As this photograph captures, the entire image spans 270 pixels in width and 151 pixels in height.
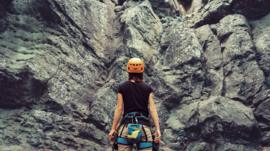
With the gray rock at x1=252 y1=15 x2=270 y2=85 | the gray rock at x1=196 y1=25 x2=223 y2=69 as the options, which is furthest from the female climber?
the gray rock at x1=196 y1=25 x2=223 y2=69

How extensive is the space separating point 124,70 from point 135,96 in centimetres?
1380

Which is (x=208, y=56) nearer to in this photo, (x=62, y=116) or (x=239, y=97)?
(x=239, y=97)

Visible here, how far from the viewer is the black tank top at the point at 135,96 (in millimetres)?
9500

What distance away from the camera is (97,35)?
2605cm

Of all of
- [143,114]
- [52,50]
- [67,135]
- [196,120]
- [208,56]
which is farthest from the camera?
[208,56]

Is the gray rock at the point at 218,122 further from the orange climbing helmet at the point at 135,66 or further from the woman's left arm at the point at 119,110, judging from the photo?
the orange climbing helmet at the point at 135,66

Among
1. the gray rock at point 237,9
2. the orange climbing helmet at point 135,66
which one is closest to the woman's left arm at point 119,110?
the orange climbing helmet at point 135,66

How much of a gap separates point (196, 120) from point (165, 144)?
7.90 ft

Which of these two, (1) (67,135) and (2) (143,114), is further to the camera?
(1) (67,135)

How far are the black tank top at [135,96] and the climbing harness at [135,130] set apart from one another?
16 centimetres

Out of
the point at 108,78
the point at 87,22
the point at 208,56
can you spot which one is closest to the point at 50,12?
the point at 87,22

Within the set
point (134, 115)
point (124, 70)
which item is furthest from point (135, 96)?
point (124, 70)

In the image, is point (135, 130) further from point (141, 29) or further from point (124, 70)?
point (141, 29)

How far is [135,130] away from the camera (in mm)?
9258
